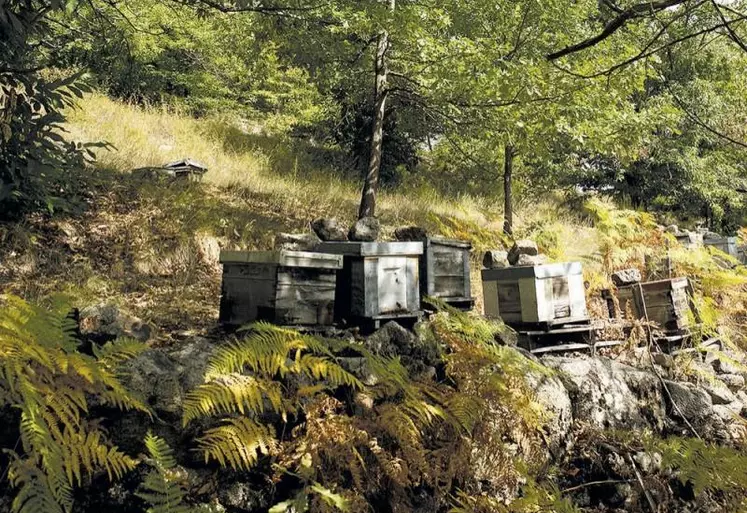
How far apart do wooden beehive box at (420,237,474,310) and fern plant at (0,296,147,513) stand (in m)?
2.95

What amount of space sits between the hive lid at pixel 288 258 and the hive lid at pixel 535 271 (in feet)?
7.26

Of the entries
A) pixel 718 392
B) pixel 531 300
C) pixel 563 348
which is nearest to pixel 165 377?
pixel 531 300

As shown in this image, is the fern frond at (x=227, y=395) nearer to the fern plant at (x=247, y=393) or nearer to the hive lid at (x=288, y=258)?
the fern plant at (x=247, y=393)

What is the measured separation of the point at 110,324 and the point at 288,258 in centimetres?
131

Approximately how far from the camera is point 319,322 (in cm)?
431

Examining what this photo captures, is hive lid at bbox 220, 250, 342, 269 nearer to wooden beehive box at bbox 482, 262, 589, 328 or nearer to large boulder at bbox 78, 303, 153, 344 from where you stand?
large boulder at bbox 78, 303, 153, 344

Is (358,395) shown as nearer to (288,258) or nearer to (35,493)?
(288,258)

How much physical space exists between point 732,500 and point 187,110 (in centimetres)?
1614

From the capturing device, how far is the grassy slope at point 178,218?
5.65 m

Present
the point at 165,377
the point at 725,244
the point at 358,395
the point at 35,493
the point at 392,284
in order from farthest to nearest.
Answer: the point at 725,244 < the point at 392,284 < the point at 358,395 < the point at 165,377 < the point at 35,493

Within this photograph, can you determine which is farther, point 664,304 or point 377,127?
point 377,127

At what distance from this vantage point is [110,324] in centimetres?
365

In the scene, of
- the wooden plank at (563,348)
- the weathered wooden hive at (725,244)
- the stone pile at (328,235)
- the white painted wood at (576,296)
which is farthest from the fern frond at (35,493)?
the weathered wooden hive at (725,244)

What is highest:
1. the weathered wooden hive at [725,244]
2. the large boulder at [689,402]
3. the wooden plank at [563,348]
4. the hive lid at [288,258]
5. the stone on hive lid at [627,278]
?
the weathered wooden hive at [725,244]
